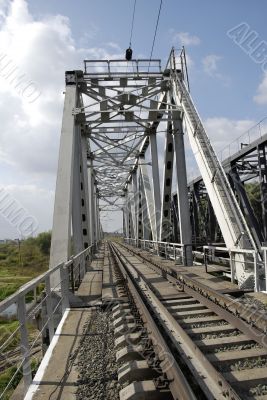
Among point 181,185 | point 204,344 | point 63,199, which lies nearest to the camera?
point 204,344

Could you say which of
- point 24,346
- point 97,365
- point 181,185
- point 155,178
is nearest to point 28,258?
point 155,178

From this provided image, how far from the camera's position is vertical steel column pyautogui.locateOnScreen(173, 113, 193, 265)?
1627cm

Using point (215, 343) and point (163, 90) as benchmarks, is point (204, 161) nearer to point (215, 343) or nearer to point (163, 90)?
point (163, 90)

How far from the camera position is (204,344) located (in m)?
4.95

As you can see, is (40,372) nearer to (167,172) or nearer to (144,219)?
(167,172)

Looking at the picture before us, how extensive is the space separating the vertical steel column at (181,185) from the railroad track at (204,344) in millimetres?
7807

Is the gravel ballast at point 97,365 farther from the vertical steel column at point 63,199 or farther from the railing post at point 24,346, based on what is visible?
the vertical steel column at point 63,199

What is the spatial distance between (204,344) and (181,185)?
1222 centimetres

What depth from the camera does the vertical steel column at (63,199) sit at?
1055 centimetres

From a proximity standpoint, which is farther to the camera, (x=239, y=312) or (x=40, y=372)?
(x=239, y=312)

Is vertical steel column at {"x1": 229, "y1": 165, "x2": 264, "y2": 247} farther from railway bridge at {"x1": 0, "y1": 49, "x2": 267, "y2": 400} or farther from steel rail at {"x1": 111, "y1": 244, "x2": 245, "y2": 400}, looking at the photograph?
steel rail at {"x1": 111, "y1": 244, "x2": 245, "y2": 400}

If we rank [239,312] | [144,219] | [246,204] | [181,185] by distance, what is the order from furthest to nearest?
[144,219] < [246,204] < [181,185] < [239,312]

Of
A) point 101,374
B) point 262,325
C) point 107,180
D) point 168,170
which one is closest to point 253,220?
point 168,170

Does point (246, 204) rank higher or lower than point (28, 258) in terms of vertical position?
higher
